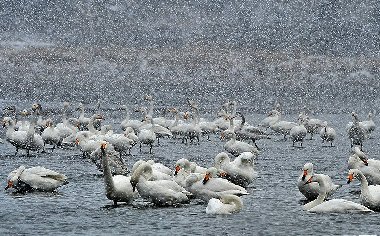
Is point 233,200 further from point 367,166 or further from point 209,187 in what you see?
point 367,166

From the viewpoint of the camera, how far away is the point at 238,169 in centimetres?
2206

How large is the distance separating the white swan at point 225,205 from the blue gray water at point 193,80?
0.70 feet

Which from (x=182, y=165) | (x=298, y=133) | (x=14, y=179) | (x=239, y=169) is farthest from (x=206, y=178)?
(x=298, y=133)

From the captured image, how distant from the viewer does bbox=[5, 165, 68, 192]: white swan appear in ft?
70.3

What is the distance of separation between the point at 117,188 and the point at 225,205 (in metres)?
2.34

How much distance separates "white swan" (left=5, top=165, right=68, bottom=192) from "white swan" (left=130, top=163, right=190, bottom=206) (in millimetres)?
2510

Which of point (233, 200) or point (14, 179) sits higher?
point (14, 179)

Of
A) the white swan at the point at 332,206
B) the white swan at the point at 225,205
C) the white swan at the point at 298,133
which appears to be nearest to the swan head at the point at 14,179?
the white swan at the point at 225,205

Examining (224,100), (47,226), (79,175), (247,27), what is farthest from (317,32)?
(47,226)

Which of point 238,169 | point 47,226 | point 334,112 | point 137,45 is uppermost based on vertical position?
point 137,45

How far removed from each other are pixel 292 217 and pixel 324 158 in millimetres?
11431

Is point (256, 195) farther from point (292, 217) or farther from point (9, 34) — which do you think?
point (9, 34)

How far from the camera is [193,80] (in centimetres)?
8112

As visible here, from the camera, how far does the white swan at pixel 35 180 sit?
2144cm
